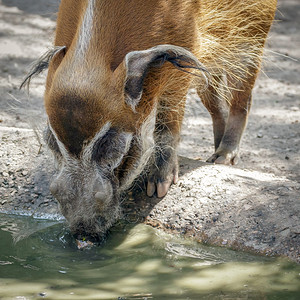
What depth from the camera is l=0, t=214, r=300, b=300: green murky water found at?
2.56 m

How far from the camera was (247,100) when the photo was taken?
463 cm

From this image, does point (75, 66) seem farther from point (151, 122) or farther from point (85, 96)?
point (151, 122)

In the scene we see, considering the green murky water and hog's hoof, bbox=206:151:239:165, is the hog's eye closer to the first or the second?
the green murky water

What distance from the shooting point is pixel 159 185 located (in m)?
3.59

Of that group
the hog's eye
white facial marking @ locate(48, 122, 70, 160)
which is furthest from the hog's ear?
white facial marking @ locate(48, 122, 70, 160)

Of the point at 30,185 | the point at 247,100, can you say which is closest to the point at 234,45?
the point at 247,100

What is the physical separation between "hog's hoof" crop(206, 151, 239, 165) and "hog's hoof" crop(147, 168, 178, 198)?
0.91m

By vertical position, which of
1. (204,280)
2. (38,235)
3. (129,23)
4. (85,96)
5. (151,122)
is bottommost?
Result: (38,235)

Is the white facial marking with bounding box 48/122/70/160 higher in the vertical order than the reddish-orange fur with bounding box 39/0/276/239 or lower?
lower

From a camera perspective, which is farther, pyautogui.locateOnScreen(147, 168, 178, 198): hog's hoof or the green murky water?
pyautogui.locateOnScreen(147, 168, 178, 198): hog's hoof

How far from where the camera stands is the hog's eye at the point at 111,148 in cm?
294

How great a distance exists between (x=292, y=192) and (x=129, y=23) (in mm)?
1385

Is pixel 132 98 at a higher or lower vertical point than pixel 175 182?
higher

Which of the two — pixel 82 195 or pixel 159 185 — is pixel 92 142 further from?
pixel 159 185
